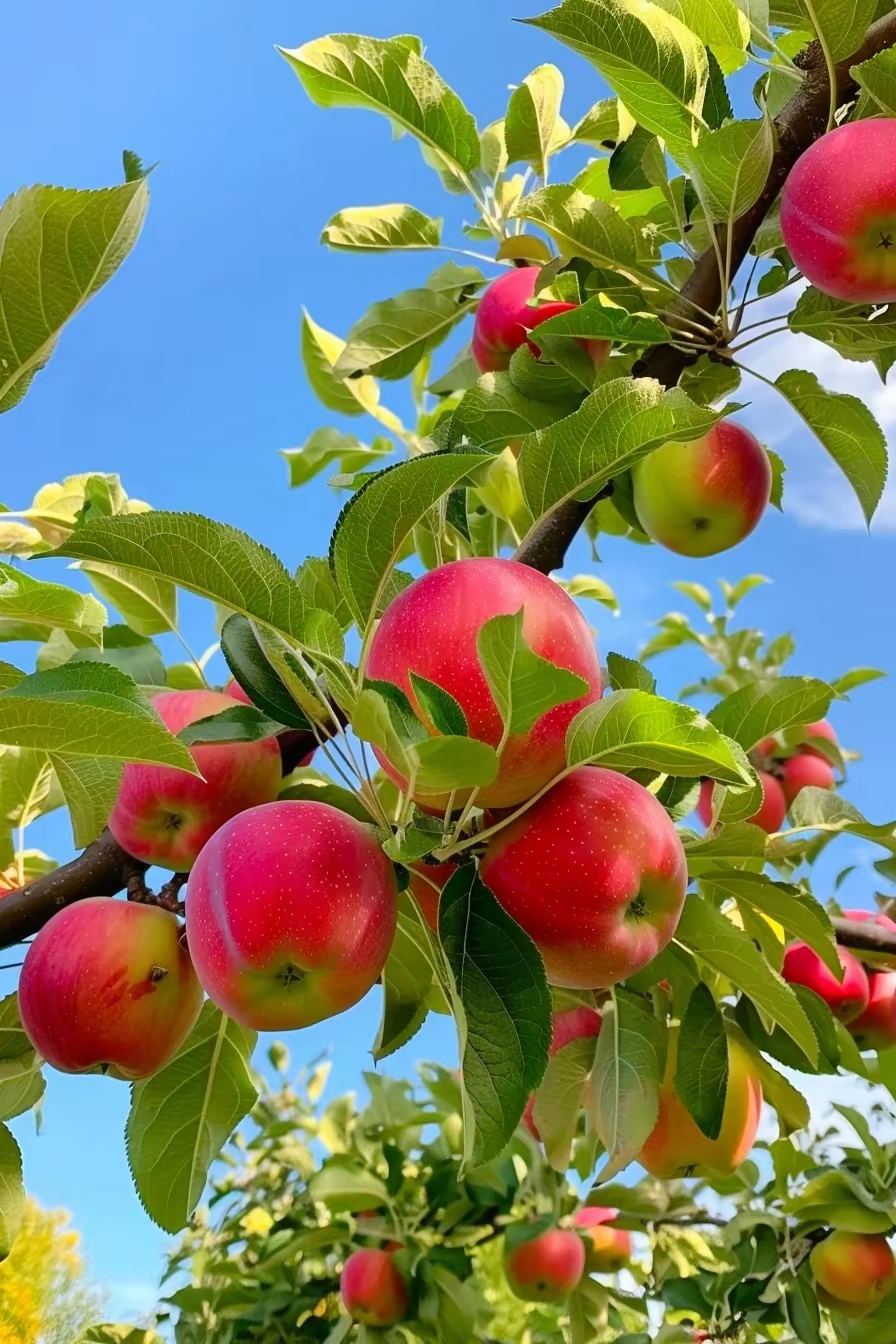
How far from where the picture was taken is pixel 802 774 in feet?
8.66

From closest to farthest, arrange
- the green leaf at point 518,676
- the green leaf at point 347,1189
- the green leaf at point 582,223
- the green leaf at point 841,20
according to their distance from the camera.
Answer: the green leaf at point 518,676 → the green leaf at point 841,20 → the green leaf at point 582,223 → the green leaf at point 347,1189

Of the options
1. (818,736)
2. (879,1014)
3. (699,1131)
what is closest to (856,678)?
(818,736)

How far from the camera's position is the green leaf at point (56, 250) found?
0.86 meters

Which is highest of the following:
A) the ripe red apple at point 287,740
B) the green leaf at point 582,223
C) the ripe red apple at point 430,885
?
the green leaf at point 582,223

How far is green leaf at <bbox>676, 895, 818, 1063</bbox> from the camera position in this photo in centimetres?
106

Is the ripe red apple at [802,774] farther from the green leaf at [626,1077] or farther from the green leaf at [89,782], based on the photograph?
the green leaf at [89,782]

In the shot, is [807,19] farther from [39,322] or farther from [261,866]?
[261,866]

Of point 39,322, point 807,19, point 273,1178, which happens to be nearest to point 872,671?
point 807,19

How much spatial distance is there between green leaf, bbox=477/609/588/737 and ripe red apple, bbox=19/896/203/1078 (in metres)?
0.53

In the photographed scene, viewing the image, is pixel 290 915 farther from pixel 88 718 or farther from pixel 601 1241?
pixel 601 1241

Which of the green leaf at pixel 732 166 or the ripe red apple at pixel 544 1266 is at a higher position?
the green leaf at pixel 732 166

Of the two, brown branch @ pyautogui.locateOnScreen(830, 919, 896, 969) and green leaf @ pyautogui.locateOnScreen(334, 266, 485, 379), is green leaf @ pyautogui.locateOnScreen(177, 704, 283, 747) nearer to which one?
green leaf @ pyautogui.locateOnScreen(334, 266, 485, 379)

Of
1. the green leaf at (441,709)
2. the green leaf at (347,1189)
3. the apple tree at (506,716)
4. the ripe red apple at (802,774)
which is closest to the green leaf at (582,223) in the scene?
the apple tree at (506,716)

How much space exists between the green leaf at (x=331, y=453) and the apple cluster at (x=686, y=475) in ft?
1.64
